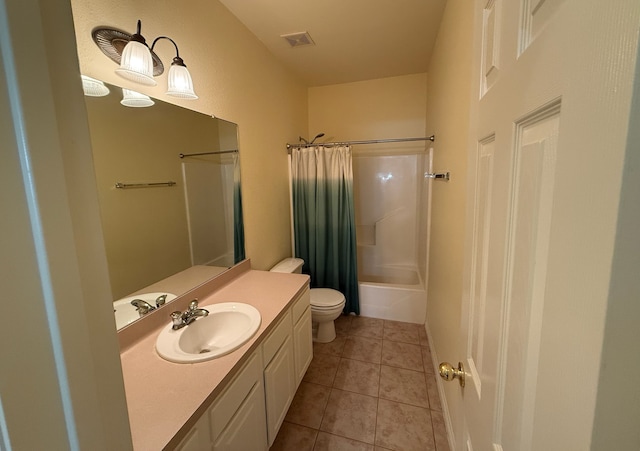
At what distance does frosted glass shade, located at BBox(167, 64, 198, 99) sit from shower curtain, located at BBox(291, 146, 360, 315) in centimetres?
144

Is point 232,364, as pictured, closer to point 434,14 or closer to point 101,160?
point 101,160

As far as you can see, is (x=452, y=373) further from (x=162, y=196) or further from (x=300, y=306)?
(x=162, y=196)

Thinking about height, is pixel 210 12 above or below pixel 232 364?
above

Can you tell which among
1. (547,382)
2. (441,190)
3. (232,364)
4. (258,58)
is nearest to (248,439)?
(232,364)

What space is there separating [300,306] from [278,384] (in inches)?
17.7

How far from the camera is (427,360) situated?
2160 millimetres

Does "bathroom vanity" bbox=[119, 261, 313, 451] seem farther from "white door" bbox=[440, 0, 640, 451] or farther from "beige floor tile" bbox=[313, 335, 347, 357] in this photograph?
"white door" bbox=[440, 0, 640, 451]

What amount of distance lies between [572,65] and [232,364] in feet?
3.80

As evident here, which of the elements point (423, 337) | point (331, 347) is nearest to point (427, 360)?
point (423, 337)

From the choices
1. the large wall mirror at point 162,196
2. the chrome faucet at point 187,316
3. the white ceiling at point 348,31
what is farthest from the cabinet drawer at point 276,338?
the white ceiling at point 348,31

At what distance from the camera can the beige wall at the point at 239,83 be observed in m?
1.06

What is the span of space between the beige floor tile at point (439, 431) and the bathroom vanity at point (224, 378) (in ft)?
2.85

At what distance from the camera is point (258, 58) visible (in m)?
2.08

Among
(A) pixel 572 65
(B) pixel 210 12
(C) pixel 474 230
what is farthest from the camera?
(B) pixel 210 12
